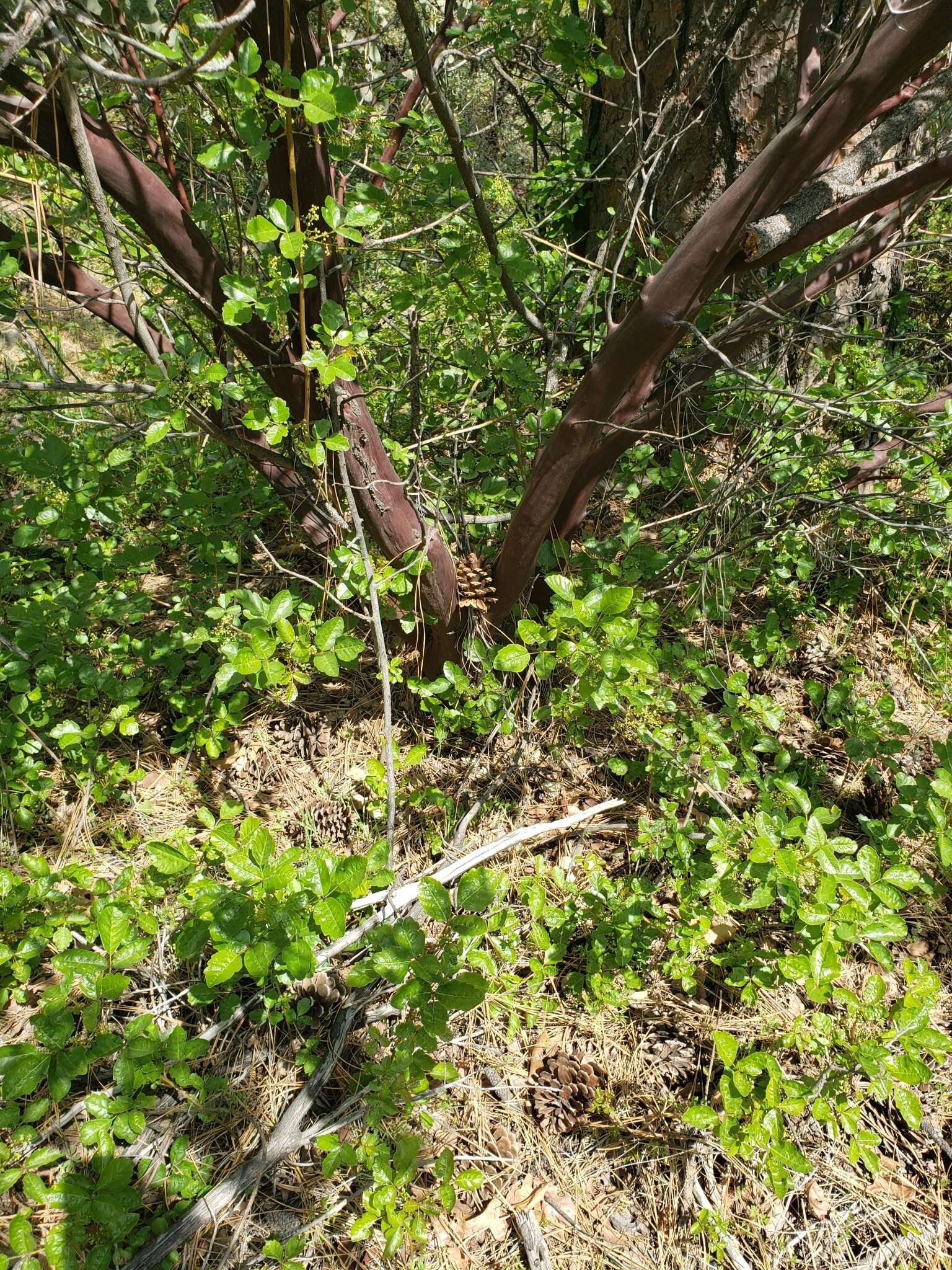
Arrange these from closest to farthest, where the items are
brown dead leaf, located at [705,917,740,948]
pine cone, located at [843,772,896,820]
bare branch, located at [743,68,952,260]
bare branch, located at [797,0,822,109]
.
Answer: bare branch, located at [743,68,952,260] < bare branch, located at [797,0,822,109] < brown dead leaf, located at [705,917,740,948] < pine cone, located at [843,772,896,820]

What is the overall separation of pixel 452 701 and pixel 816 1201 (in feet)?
5.24

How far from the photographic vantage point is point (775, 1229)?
5.21 feet

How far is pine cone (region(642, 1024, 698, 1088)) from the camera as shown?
178cm

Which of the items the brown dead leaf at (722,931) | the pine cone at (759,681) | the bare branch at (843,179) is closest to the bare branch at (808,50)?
the bare branch at (843,179)

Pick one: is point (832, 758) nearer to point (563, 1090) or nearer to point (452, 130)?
point (563, 1090)

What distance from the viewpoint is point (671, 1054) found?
1813 millimetres

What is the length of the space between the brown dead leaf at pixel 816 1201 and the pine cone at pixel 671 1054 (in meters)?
0.33

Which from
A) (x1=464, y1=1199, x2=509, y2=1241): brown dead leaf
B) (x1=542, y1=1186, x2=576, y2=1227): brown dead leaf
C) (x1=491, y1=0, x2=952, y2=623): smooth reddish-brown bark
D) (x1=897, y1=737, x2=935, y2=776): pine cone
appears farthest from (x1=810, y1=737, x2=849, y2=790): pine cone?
(x1=464, y1=1199, x2=509, y2=1241): brown dead leaf

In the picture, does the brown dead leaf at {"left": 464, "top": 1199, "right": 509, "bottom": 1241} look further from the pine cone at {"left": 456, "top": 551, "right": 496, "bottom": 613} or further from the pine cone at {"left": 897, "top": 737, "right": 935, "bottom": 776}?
the pine cone at {"left": 897, "top": 737, "right": 935, "bottom": 776}

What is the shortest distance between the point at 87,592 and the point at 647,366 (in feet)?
5.90

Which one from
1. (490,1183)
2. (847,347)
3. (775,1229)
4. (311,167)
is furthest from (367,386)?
(775,1229)

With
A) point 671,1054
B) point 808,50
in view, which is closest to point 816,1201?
point 671,1054

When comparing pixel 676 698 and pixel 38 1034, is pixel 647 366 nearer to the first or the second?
pixel 676 698

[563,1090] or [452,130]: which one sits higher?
[452,130]
